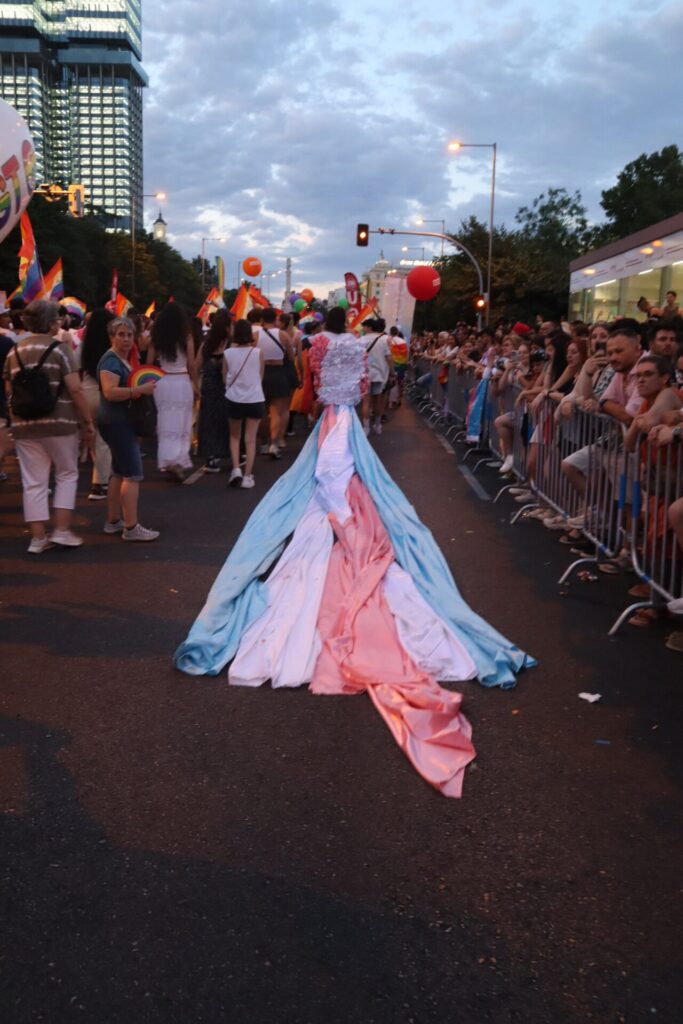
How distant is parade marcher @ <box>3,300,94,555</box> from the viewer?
327 inches

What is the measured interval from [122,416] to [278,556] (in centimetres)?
244

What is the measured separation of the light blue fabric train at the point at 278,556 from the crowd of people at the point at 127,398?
1.50 m

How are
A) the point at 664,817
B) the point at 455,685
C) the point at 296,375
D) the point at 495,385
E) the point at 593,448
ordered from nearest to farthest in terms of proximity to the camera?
1. the point at 664,817
2. the point at 455,685
3. the point at 593,448
4. the point at 495,385
5. the point at 296,375

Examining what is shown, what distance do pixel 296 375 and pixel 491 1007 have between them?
1337 centimetres

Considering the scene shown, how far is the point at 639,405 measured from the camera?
7273 millimetres

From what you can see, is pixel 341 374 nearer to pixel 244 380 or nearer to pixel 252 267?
pixel 244 380

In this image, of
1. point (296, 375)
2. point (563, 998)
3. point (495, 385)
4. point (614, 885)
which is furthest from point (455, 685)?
point (296, 375)

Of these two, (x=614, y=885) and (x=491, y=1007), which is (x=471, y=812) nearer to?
(x=614, y=885)

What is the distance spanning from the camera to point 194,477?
13.0 metres

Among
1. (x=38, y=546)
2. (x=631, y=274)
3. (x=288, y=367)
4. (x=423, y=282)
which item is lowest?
(x=38, y=546)

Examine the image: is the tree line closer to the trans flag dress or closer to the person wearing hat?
the person wearing hat

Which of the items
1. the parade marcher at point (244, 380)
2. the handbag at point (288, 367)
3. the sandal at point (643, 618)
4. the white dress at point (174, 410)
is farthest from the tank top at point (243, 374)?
the sandal at point (643, 618)

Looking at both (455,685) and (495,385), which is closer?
(455,685)

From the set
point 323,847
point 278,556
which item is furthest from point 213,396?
point 323,847
